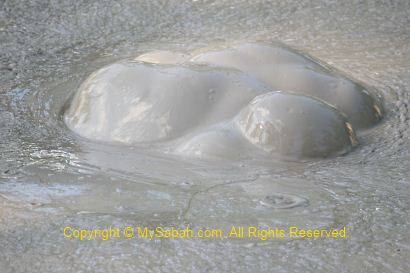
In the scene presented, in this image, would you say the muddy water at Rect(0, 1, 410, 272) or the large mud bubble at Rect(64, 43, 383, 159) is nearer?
the muddy water at Rect(0, 1, 410, 272)

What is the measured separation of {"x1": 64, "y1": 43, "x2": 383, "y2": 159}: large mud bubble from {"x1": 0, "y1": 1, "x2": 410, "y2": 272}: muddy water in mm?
54

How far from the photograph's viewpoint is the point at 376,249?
1.82 m

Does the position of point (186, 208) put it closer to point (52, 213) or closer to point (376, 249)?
point (52, 213)

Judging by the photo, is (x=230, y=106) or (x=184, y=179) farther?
(x=230, y=106)

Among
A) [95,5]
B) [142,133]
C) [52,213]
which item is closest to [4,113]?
[142,133]

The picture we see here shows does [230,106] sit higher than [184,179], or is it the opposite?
[230,106]

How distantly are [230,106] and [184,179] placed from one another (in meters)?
0.37

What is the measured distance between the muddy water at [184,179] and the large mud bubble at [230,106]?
5 centimetres

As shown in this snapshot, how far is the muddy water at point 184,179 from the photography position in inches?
70.6

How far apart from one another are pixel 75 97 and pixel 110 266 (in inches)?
41.5

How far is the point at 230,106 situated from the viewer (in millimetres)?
2441

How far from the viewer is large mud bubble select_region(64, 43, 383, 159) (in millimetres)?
2312

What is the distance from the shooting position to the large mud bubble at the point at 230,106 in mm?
2312

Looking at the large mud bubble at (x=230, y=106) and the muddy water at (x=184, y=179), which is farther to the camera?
the large mud bubble at (x=230, y=106)
